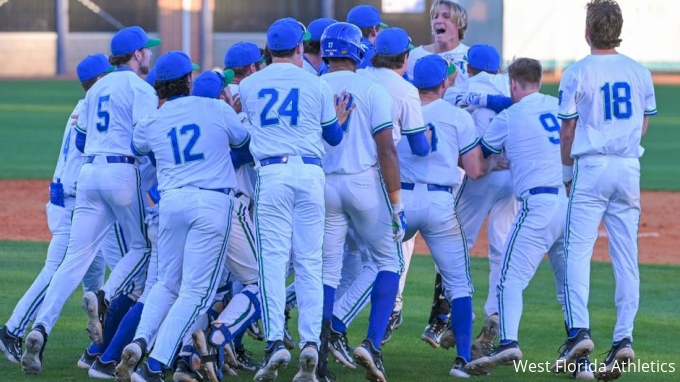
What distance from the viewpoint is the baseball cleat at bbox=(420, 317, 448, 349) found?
815cm

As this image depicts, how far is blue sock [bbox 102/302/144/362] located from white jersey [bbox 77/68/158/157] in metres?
1.01

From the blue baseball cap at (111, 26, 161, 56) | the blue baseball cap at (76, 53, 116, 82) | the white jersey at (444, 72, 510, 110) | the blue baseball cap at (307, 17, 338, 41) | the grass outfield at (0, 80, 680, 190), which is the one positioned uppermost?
the blue baseball cap at (307, 17, 338, 41)

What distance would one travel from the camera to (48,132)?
74.9 feet

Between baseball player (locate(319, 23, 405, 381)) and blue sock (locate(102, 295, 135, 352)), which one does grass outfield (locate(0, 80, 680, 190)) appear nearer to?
blue sock (locate(102, 295, 135, 352))

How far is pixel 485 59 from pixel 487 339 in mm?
2005

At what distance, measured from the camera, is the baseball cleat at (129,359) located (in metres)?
6.46

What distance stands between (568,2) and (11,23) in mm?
18331

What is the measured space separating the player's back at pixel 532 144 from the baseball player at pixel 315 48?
1.39 m

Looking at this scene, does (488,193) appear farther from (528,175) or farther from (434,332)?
(434,332)

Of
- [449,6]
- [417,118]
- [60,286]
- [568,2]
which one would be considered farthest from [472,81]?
[568,2]

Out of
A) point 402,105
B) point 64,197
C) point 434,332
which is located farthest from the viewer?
point 434,332

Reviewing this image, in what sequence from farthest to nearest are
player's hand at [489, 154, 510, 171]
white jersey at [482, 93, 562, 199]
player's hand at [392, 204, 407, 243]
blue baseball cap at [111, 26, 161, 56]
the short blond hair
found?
1. the short blond hair
2. player's hand at [489, 154, 510, 171]
3. blue baseball cap at [111, 26, 161, 56]
4. white jersey at [482, 93, 562, 199]
5. player's hand at [392, 204, 407, 243]

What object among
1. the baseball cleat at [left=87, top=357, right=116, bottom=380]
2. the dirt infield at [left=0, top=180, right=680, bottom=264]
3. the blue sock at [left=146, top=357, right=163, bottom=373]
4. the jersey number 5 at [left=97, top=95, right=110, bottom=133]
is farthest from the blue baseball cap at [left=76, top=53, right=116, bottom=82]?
the dirt infield at [left=0, top=180, right=680, bottom=264]

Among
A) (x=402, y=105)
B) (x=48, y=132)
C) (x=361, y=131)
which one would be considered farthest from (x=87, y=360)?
(x=48, y=132)
